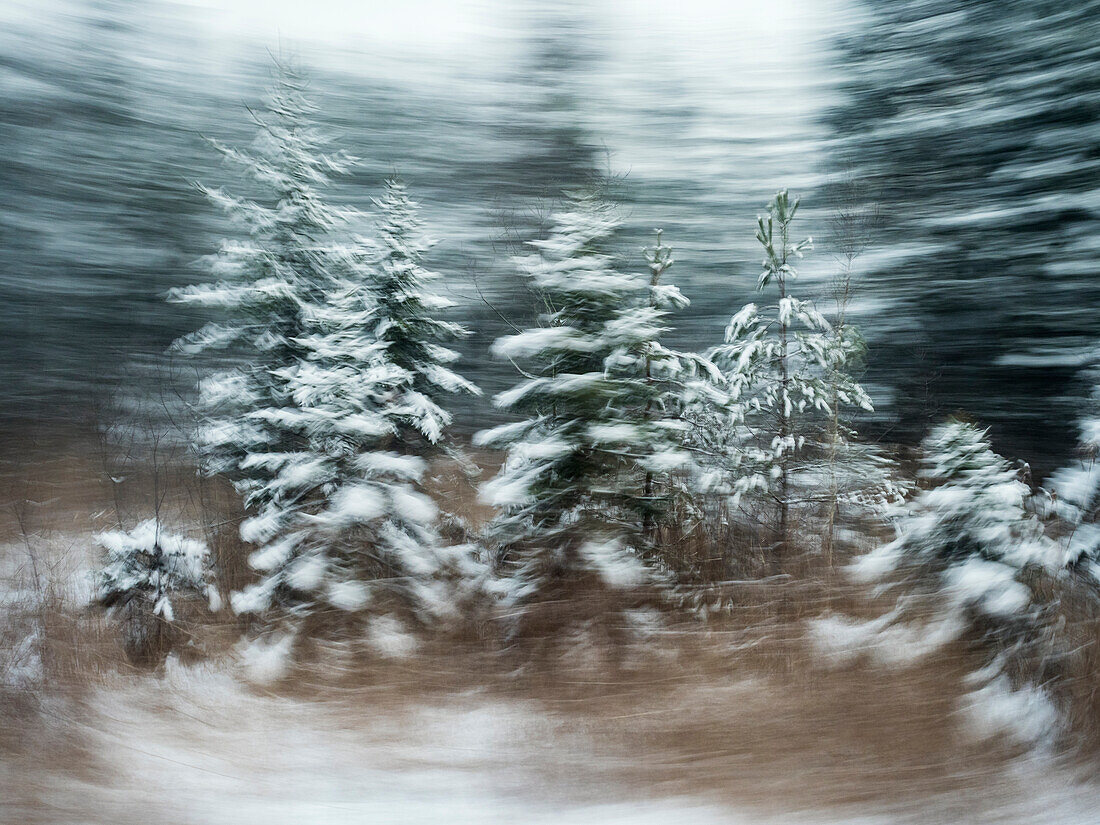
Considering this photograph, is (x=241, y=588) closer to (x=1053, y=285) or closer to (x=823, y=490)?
(x=823, y=490)

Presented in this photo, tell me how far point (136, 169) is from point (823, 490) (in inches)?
427

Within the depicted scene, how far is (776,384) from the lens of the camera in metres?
6.68

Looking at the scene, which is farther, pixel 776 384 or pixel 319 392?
pixel 776 384

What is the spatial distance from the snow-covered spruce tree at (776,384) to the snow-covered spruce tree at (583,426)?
1.19 m

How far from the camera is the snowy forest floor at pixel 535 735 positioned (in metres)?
3.71

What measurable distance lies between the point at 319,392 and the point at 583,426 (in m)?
→ 2.44

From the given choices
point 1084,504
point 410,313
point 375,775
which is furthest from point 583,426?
point 1084,504

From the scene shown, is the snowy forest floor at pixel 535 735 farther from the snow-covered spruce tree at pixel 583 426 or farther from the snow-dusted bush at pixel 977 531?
the snow-covered spruce tree at pixel 583 426

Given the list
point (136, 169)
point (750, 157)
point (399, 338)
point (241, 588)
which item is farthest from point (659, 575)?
point (136, 169)

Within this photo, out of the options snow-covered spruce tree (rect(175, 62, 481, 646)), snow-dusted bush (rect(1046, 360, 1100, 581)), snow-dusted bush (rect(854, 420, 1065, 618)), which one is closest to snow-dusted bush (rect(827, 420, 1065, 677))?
snow-dusted bush (rect(854, 420, 1065, 618))

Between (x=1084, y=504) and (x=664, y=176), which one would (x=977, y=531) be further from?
(x=664, y=176)

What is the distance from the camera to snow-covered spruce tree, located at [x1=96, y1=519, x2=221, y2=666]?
A: 535 centimetres

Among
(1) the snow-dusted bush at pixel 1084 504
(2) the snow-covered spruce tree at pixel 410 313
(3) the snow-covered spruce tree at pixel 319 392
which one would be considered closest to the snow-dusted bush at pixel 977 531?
(1) the snow-dusted bush at pixel 1084 504

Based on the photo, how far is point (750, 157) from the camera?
9.50m
